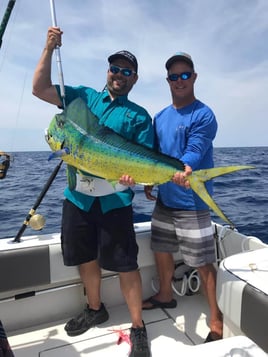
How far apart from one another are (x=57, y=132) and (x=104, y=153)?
0.32 metres

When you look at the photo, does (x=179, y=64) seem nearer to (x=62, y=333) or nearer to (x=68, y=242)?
(x=68, y=242)

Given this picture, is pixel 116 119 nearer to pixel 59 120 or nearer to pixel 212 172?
pixel 59 120

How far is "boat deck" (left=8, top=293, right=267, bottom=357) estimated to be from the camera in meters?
2.73

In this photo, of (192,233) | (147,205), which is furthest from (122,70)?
(147,205)

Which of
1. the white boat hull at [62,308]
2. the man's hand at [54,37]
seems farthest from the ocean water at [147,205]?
the man's hand at [54,37]

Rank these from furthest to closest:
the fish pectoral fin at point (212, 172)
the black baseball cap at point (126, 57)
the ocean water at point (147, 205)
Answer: the ocean water at point (147, 205), the black baseball cap at point (126, 57), the fish pectoral fin at point (212, 172)

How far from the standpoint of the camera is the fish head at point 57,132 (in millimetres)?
2125

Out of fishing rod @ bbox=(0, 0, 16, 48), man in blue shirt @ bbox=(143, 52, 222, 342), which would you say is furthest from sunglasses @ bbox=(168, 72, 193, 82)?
fishing rod @ bbox=(0, 0, 16, 48)

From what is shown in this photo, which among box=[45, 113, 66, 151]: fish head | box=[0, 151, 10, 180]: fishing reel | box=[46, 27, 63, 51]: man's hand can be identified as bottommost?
box=[0, 151, 10, 180]: fishing reel

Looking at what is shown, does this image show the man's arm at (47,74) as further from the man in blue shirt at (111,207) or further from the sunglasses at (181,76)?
the sunglasses at (181,76)

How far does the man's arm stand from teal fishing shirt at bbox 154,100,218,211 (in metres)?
0.93

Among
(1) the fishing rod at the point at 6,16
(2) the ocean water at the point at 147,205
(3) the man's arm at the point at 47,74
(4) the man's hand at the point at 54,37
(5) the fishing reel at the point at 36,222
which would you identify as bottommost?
(2) the ocean water at the point at 147,205

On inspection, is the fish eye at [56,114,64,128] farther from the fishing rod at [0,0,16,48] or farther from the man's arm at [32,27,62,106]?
the fishing rod at [0,0,16,48]

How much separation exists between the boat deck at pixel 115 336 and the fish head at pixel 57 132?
168 cm
